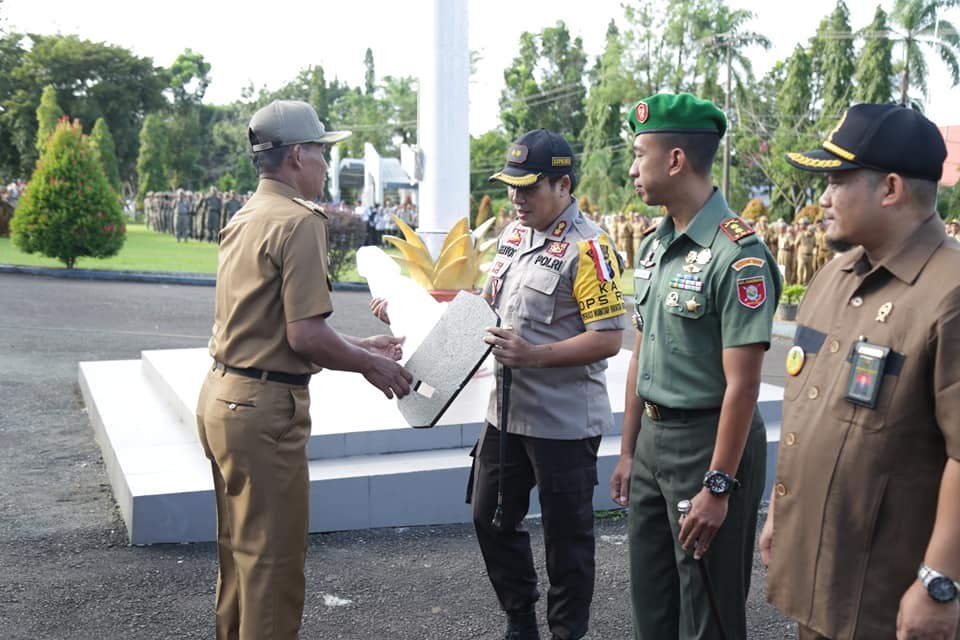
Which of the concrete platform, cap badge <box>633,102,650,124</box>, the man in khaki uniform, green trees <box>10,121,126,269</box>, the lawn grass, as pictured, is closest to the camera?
cap badge <box>633,102,650,124</box>

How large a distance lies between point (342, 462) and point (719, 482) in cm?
295

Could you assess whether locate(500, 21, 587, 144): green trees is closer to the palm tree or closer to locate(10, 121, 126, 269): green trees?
the palm tree

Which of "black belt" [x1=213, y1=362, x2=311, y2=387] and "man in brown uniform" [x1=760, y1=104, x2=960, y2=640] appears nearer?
"man in brown uniform" [x1=760, y1=104, x2=960, y2=640]

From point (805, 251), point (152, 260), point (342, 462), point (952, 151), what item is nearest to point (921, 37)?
point (952, 151)

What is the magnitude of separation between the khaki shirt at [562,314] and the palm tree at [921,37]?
3485 centimetres

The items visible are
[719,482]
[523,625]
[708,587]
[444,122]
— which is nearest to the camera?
[719,482]

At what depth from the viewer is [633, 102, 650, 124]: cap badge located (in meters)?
2.81

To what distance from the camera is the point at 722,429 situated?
8.47 feet

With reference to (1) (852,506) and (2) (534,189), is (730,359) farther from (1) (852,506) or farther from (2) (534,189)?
(2) (534,189)

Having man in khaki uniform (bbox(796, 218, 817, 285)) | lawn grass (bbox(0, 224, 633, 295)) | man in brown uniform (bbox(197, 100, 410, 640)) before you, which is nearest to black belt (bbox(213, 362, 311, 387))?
man in brown uniform (bbox(197, 100, 410, 640))

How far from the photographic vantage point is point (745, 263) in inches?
105

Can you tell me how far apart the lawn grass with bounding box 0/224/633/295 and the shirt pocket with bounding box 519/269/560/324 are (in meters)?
15.1

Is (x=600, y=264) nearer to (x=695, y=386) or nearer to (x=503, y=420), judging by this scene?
(x=503, y=420)

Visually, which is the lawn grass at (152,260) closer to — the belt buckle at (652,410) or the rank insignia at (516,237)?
the rank insignia at (516,237)
